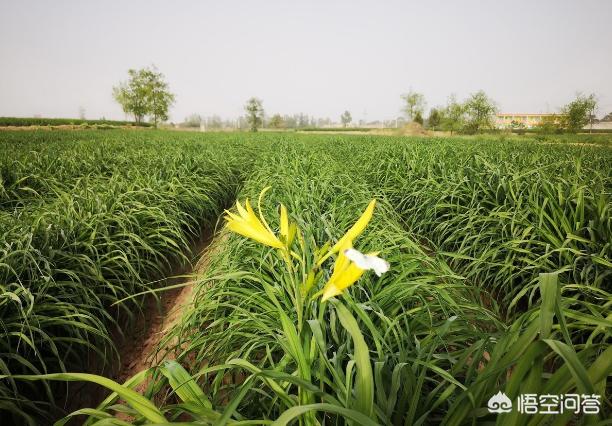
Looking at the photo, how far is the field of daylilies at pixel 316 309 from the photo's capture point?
2.24ft

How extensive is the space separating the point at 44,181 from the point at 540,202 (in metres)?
4.93

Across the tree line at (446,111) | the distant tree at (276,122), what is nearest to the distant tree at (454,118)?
the tree line at (446,111)

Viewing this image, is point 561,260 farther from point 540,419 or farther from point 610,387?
point 540,419

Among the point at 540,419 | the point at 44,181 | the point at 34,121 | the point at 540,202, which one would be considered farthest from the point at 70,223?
the point at 34,121

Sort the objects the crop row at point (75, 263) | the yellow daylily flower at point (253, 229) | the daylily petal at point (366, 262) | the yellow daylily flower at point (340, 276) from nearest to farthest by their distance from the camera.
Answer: the daylily petal at point (366, 262)
the yellow daylily flower at point (340, 276)
the yellow daylily flower at point (253, 229)
the crop row at point (75, 263)

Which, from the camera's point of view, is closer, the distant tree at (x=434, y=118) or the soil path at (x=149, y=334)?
the soil path at (x=149, y=334)

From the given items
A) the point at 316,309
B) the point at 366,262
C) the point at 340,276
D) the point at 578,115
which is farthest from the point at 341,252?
the point at 578,115

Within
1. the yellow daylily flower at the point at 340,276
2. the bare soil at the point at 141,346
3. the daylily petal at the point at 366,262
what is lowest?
the bare soil at the point at 141,346

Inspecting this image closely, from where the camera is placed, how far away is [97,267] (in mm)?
2023

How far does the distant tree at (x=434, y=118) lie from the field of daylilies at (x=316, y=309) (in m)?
58.4

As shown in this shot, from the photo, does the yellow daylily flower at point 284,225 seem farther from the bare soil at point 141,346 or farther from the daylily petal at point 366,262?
the bare soil at point 141,346

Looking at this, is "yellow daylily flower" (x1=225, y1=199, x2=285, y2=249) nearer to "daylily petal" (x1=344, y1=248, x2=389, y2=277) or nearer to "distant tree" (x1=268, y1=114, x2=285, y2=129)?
"daylily petal" (x1=344, y1=248, x2=389, y2=277)

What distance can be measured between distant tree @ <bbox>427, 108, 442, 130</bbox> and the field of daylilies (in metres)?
58.4

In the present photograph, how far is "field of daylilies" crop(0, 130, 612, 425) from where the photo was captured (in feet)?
2.24
